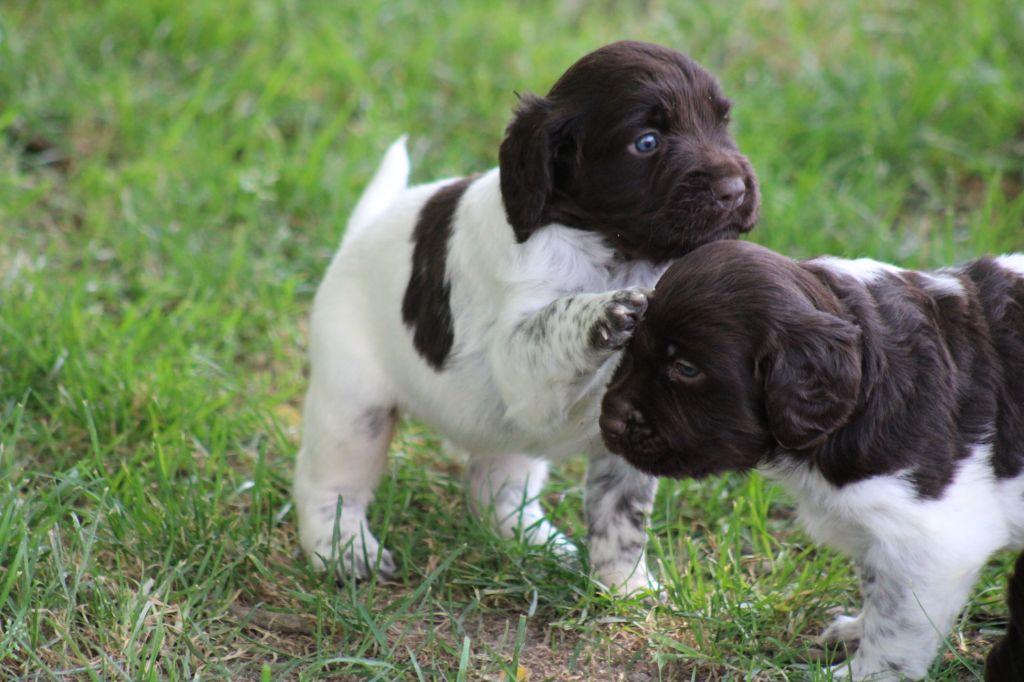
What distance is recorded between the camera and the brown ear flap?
13.5ft

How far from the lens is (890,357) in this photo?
3.75 meters

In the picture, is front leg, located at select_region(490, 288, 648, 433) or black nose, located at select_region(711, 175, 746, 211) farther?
black nose, located at select_region(711, 175, 746, 211)

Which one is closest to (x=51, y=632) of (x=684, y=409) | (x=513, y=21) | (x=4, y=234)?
(x=684, y=409)

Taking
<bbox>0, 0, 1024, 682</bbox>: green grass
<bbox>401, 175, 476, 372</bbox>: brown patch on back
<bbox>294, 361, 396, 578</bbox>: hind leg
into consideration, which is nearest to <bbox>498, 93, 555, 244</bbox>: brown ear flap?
<bbox>401, 175, 476, 372</bbox>: brown patch on back

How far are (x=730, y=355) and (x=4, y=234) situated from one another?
4.13 metres

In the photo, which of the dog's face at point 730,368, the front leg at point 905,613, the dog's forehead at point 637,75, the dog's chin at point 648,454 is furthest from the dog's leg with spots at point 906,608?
the dog's forehead at point 637,75

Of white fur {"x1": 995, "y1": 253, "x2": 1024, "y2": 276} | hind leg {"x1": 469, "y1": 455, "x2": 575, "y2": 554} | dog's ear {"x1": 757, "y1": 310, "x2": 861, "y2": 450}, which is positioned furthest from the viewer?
hind leg {"x1": 469, "y1": 455, "x2": 575, "y2": 554}

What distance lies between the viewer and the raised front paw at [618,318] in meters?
3.77

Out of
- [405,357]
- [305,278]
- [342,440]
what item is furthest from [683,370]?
[305,278]

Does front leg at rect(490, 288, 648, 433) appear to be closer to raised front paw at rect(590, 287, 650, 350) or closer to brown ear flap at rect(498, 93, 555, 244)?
raised front paw at rect(590, 287, 650, 350)

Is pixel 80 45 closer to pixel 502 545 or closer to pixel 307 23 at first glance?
pixel 307 23

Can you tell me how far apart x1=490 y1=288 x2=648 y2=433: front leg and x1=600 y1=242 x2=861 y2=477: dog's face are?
0.08m

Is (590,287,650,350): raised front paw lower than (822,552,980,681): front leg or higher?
higher

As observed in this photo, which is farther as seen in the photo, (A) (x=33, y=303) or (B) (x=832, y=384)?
(A) (x=33, y=303)
